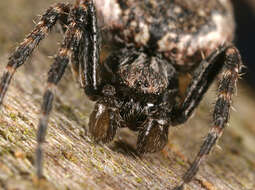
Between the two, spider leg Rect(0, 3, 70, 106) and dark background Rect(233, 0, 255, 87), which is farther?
dark background Rect(233, 0, 255, 87)

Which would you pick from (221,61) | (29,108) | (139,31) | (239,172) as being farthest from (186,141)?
(29,108)

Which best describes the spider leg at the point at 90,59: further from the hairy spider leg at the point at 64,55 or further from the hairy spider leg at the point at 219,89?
the hairy spider leg at the point at 219,89

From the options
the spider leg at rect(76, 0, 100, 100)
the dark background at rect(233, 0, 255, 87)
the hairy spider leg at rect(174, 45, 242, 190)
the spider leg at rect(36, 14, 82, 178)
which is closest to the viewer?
the spider leg at rect(36, 14, 82, 178)

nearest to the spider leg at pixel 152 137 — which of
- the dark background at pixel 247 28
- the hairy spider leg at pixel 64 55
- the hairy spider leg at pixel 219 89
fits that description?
the hairy spider leg at pixel 219 89

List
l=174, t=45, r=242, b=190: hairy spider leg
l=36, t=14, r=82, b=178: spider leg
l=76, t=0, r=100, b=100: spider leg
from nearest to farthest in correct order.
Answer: l=36, t=14, r=82, b=178: spider leg < l=174, t=45, r=242, b=190: hairy spider leg < l=76, t=0, r=100, b=100: spider leg

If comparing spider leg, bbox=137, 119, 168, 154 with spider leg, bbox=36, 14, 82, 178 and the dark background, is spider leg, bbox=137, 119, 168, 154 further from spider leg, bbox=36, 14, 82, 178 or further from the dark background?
the dark background

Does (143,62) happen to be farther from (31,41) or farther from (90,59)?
(31,41)

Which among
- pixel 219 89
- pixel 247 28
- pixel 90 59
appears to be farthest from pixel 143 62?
pixel 247 28

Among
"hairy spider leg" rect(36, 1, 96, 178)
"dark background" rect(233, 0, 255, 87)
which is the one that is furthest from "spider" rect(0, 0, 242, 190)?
"dark background" rect(233, 0, 255, 87)

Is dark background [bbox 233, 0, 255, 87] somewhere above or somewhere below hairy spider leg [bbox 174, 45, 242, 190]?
above
